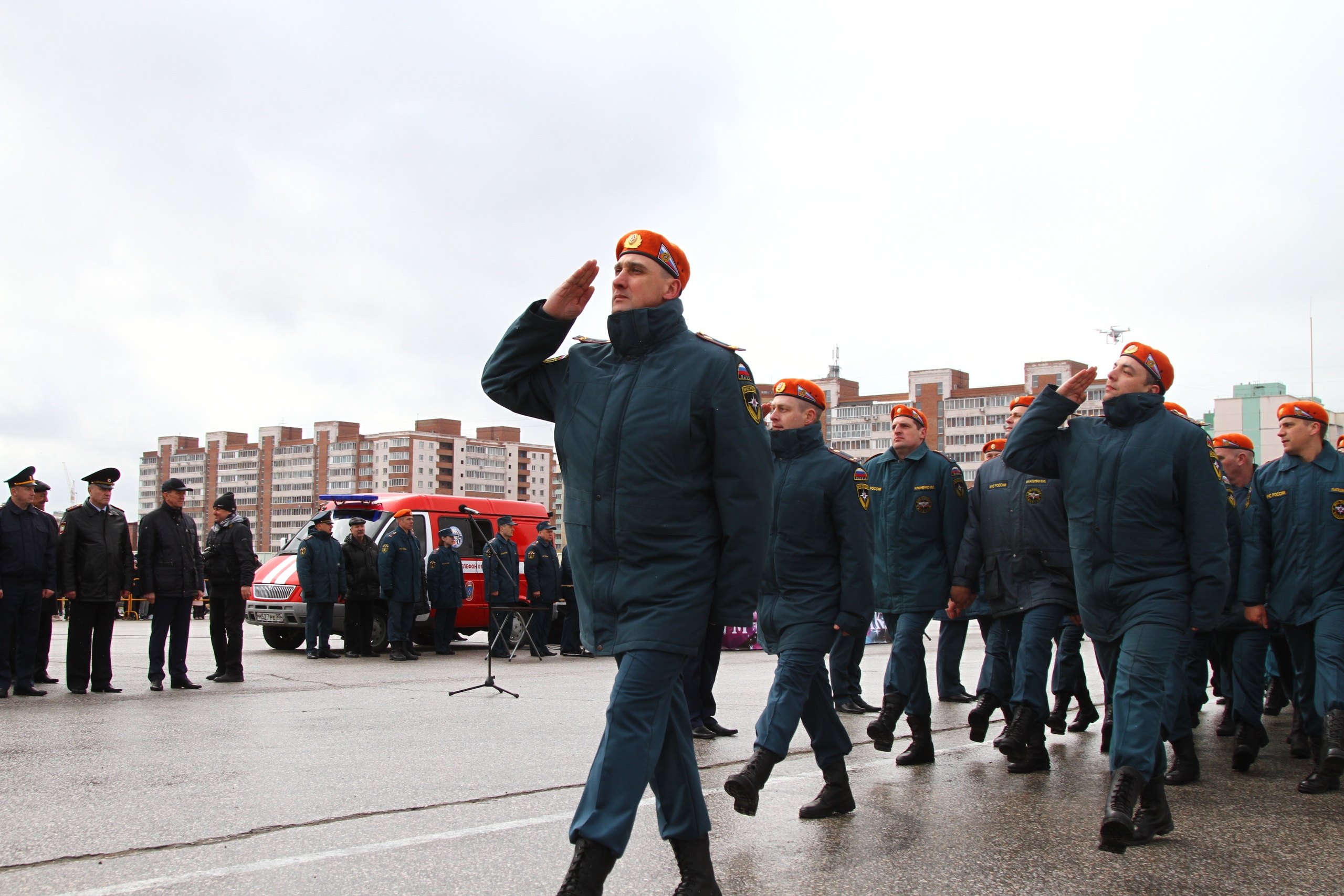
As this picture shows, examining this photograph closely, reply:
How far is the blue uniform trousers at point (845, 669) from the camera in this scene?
9.32 metres

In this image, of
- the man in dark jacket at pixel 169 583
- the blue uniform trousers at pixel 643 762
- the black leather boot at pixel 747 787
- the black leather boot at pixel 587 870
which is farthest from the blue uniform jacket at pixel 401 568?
the black leather boot at pixel 587 870

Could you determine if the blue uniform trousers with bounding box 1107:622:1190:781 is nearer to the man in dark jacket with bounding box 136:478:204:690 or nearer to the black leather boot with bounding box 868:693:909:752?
the black leather boot with bounding box 868:693:909:752

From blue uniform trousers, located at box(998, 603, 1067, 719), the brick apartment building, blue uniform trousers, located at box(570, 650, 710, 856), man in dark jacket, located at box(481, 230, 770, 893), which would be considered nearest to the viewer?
blue uniform trousers, located at box(570, 650, 710, 856)

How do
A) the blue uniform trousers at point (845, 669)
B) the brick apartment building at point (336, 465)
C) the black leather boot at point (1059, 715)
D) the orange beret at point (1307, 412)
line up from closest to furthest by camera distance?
the orange beret at point (1307, 412) < the black leather boot at point (1059, 715) < the blue uniform trousers at point (845, 669) < the brick apartment building at point (336, 465)

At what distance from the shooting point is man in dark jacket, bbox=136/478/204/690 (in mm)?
10961

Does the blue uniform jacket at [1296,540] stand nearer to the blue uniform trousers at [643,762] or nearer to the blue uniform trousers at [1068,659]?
the blue uniform trousers at [1068,659]

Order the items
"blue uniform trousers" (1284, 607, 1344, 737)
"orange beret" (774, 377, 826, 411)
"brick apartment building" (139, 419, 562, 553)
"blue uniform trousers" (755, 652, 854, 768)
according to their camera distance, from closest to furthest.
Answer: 1. "blue uniform trousers" (755, 652, 854, 768)
2. "orange beret" (774, 377, 826, 411)
3. "blue uniform trousers" (1284, 607, 1344, 737)
4. "brick apartment building" (139, 419, 562, 553)

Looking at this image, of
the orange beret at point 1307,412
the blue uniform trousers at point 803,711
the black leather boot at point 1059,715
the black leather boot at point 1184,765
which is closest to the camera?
the blue uniform trousers at point 803,711

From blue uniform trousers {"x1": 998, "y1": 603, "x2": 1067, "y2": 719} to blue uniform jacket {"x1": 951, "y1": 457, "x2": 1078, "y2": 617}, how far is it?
0.18ft

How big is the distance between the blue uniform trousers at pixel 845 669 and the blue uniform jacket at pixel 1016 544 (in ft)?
7.44

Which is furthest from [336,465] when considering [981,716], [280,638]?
[981,716]

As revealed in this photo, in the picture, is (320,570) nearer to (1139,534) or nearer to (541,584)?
(541,584)

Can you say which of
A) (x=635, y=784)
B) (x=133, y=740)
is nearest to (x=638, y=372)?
(x=635, y=784)

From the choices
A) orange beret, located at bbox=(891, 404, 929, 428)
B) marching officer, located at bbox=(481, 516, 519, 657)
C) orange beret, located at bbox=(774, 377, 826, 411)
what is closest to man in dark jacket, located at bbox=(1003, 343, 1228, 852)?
orange beret, located at bbox=(774, 377, 826, 411)
